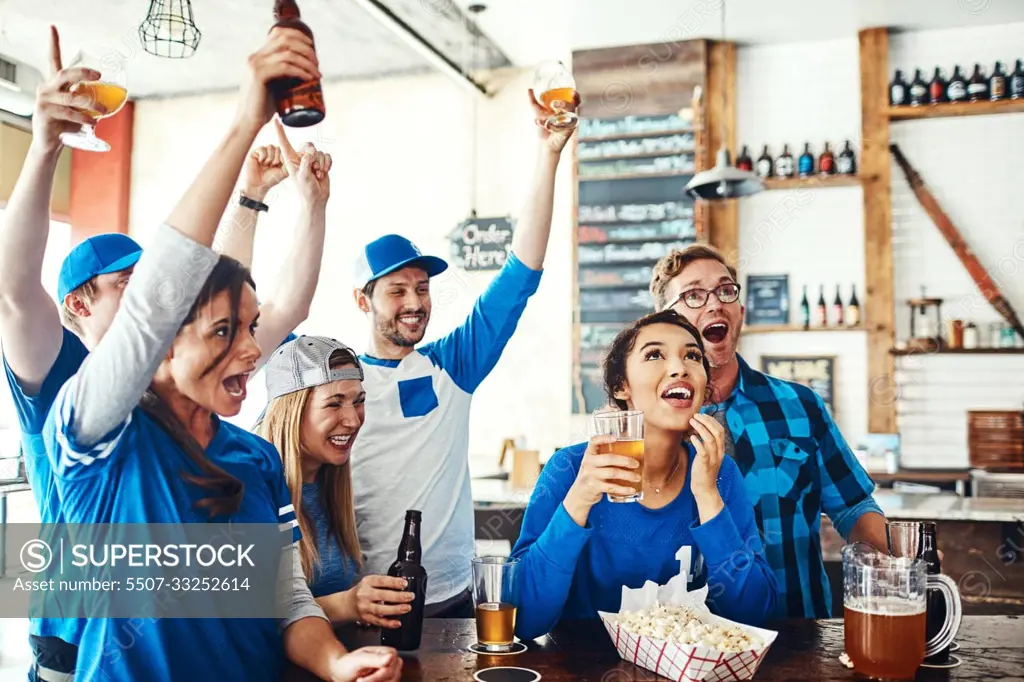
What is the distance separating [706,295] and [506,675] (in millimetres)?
1162

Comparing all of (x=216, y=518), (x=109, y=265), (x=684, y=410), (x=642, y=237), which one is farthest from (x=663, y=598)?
(x=642, y=237)

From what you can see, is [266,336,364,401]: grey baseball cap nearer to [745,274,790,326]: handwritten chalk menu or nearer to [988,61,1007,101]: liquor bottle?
[745,274,790,326]: handwritten chalk menu

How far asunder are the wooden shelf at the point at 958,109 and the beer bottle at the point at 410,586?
15.3 feet

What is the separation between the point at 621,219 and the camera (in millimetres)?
5418

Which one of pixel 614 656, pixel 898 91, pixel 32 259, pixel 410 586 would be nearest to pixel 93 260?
pixel 32 259

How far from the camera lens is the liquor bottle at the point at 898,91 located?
5105mm

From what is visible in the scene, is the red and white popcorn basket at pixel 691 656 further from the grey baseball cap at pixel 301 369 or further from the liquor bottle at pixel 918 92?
the liquor bottle at pixel 918 92

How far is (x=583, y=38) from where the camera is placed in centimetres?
538

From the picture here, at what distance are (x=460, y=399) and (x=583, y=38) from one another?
380 centimetres

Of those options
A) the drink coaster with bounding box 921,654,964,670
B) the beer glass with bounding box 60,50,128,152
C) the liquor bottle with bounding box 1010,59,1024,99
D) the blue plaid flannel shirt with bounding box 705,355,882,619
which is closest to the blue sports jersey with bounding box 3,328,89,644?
the beer glass with bounding box 60,50,128,152

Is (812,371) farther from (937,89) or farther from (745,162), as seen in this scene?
(937,89)

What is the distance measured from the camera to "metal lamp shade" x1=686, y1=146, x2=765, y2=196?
164 inches

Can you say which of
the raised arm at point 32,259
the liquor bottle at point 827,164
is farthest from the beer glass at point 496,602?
the liquor bottle at point 827,164

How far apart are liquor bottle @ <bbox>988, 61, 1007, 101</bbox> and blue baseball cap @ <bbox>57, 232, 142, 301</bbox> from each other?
5.06 m
